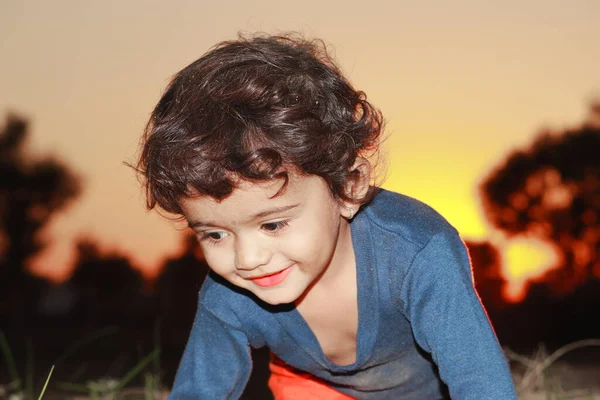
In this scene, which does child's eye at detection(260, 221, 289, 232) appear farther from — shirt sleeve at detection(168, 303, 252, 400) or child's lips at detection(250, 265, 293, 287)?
shirt sleeve at detection(168, 303, 252, 400)

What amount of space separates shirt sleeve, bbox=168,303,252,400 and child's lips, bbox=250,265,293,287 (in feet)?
1.32

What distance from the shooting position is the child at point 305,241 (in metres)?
1.80

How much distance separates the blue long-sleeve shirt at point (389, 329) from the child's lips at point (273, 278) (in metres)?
0.28

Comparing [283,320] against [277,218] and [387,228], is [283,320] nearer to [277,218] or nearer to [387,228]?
[387,228]

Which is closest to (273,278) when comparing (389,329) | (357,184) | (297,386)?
(357,184)

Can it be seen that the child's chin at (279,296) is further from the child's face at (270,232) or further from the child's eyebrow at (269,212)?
the child's eyebrow at (269,212)

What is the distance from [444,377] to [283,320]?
531 mm


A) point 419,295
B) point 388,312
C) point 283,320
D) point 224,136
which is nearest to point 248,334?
point 283,320

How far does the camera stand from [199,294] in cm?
234

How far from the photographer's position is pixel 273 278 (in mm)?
1909

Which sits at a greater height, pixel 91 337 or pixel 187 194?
pixel 187 194

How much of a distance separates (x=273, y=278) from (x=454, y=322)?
1.36 ft

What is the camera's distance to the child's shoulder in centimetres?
205

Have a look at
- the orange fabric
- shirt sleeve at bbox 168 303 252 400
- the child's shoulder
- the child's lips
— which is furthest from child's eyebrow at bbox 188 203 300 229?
the orange fabric
